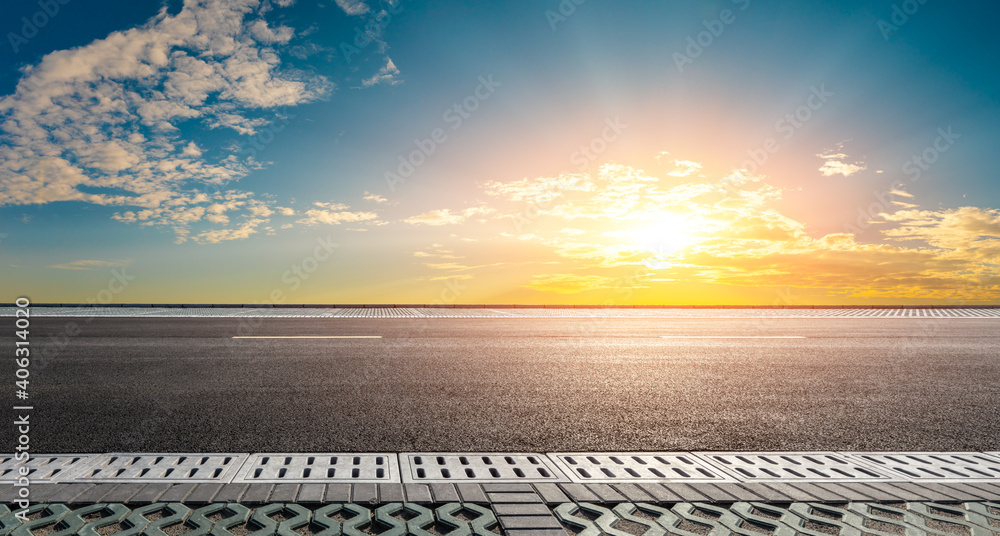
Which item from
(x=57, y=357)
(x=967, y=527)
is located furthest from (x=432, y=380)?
(x=57, y=357)

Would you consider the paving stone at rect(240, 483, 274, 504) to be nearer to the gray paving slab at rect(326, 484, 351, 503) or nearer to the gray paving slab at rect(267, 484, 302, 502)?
the gray paving slab at rect(267, 484, 302, 502)

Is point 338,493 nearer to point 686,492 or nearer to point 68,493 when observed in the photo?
point 68,493

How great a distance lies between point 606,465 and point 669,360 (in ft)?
15.0

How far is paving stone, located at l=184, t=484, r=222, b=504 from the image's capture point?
8.70 feet

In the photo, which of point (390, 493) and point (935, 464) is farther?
point (935, 464)

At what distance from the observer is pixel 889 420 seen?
469 cm

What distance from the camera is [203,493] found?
9.01 ft

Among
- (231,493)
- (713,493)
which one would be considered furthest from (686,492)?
(231,493)

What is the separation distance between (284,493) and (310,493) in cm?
14

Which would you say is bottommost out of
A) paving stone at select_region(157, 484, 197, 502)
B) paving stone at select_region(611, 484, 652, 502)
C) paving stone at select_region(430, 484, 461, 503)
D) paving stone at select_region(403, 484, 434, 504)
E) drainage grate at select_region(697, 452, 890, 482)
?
drainage grate at select_region(697, 452, 890, 482)

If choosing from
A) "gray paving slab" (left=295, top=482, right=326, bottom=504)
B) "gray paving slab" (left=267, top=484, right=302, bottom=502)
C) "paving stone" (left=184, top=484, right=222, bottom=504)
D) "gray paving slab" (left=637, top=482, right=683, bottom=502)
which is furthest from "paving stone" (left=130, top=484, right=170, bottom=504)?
"gray paving slab" (left=637, top=482, right=683, bottom=502)

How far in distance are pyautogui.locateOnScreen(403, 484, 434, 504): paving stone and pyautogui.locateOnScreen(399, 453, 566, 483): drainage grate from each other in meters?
0.10

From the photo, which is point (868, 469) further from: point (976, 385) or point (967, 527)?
point (976, 385)

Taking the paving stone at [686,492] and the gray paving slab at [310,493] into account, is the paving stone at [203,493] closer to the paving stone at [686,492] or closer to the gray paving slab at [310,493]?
the gray paving slab at [310,493]
